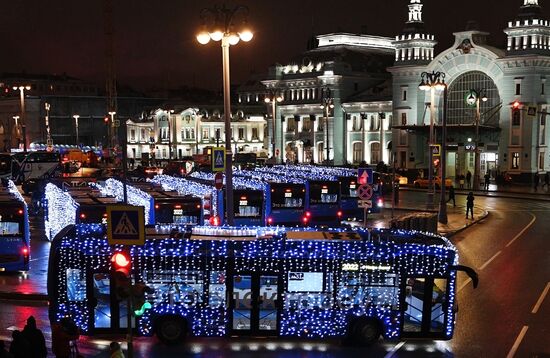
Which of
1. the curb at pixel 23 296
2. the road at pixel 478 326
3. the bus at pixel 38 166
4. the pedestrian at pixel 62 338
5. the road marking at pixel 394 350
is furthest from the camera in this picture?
the bus at pixel 38 166

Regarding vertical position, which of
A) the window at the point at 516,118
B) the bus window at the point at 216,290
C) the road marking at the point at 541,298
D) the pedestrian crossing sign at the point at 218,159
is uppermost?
the window at the point at 516,118

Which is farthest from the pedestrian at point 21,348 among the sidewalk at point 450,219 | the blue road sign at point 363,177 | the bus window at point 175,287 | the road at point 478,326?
the sidewalk at point 450,219

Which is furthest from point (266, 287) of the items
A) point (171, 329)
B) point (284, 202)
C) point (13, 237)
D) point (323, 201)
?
point (323, 201)

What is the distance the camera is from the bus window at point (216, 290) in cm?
1578

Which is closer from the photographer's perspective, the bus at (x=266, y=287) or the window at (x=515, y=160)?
the bus at (x=266, y=287)

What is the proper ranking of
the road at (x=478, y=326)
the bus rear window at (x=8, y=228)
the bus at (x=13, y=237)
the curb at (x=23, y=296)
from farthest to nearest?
the bus rear window at (x=8, y=228), the bus at (x=13, y=237), the curb at (x=23, y=296), the road at (x=478, y=326)

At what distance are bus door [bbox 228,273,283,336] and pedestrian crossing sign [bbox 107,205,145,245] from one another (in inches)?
129

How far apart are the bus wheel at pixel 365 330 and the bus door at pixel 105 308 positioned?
497 cm

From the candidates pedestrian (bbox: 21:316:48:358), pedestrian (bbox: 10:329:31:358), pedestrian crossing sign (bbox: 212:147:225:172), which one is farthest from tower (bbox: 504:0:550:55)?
pedestrian (bbox: 10:329:31:358)

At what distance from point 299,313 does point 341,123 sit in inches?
3307

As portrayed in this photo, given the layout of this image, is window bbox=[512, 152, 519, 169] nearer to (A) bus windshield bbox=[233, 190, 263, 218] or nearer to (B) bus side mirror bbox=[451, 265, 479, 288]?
(A) bus windshield bbox=[233, 190, 263, 218]

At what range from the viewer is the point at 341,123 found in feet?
324

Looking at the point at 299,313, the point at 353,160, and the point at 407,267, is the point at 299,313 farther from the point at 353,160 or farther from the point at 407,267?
the point at 353,160

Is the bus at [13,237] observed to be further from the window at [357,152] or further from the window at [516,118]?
the window at [357,152]
